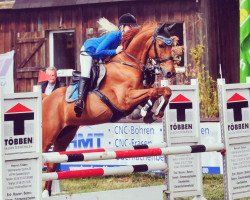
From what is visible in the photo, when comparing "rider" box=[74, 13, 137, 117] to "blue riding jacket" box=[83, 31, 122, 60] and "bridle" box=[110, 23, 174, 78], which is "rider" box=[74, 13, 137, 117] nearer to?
"blue riding jacket" box=[83, 31, 122, 60]

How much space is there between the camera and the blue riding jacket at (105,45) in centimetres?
1059

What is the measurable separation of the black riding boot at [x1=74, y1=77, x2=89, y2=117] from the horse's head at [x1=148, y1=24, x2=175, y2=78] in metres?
0.86

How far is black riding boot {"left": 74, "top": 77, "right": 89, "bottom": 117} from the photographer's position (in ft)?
34.8

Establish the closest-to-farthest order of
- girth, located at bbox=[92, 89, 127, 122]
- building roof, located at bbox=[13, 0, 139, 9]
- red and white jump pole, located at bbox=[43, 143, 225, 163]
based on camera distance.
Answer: red and white jump pole, located at bbox=[43, 143, 225, 163] → girth, located at bbox=[92, 89, 127, 122] → building roof, located at bbox=[13, 0, 139, 9]

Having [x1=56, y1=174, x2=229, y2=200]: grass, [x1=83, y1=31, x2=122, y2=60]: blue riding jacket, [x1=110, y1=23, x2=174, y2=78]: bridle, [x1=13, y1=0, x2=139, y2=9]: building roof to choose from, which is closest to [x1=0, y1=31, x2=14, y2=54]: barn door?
[x1=13, y1=0, x2=139, y2=9]: building roof

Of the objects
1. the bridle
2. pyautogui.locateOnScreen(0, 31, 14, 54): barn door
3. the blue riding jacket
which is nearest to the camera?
the bridle

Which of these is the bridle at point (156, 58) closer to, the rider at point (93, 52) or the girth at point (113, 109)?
the rider at point (93, 52)

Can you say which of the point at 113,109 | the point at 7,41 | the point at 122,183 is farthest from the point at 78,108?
the point at 7,41

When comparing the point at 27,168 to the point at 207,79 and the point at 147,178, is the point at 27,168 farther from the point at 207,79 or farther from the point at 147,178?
the point at 207,79

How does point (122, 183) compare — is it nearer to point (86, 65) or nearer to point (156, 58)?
point (86, 65)

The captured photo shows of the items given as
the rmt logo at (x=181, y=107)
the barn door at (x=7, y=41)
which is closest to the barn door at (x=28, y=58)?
the barn door at (x=7, y=41)

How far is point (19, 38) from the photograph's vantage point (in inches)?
869

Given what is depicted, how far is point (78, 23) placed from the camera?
841 inches

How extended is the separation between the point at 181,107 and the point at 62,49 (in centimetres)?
1219
